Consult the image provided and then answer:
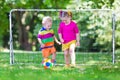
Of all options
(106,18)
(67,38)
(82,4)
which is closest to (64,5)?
(106,18)

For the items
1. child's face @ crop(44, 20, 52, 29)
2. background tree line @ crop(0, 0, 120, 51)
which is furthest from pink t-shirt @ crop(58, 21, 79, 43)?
background tree line @ crop(0, 0, 120, 51)

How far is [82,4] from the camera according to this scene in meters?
14.1

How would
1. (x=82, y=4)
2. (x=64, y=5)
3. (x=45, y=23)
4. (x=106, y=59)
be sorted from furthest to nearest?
(x=64, y=5)
(x=82, y=4)
(x=106, y=59)
(x=45, y=23)

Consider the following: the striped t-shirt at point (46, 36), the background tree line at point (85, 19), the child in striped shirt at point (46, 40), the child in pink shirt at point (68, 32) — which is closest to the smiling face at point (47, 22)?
the child in striped shirt at point (46, 40)

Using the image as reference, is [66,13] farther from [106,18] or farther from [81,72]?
[106,18]

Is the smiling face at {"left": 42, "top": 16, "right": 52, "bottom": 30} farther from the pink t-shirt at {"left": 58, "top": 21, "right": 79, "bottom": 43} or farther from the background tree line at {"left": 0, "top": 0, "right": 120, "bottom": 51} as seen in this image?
the background tree line at {"left": 0, "top": 0, "right": 120, "bottom": 51}

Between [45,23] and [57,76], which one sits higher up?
[45,23]

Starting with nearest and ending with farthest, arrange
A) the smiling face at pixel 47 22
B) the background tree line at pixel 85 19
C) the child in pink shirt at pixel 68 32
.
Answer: the smiling face at pixel 47 22, the child in pink shirt at pixel 68 32, the background tree line at pixel 85 19

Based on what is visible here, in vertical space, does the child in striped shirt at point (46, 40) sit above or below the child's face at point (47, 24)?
below

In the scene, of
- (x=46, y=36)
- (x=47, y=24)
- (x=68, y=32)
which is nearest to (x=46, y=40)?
(x=46, y=36)

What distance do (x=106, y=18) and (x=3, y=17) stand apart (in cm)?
597

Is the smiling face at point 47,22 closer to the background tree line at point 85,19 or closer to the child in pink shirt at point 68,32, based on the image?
the child in pink shirt at point 68,32

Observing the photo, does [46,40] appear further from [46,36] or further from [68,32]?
[68,32]

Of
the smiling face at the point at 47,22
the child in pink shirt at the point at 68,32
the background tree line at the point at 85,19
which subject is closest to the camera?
the smiling face at the point at 47,22
